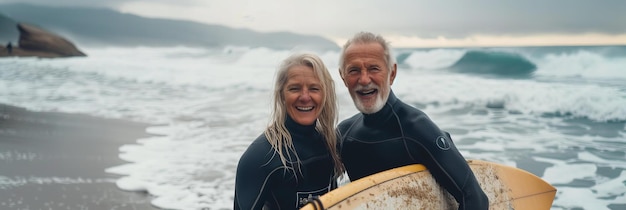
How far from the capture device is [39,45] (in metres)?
28.1

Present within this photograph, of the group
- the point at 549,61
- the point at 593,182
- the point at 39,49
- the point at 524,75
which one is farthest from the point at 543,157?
the point at 39,49

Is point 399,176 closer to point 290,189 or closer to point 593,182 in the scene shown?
point 290,189

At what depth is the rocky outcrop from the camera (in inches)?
1065

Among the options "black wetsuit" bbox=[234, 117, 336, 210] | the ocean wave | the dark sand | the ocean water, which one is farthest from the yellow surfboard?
the ocean wave

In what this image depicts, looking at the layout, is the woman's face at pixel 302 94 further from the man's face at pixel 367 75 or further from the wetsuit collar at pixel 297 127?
the man's face at pixel 367 75

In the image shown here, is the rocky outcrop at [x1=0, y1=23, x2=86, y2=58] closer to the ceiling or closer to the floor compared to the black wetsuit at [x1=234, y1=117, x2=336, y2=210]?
A: closer to the ceiling

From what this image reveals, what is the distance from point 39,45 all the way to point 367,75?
30.5 m

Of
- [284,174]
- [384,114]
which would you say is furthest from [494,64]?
[284,174]

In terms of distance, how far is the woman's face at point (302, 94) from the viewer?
86.4 inches

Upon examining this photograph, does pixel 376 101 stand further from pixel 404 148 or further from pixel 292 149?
pixel 292 149

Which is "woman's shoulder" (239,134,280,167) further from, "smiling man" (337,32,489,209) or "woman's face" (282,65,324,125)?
"smiling man" (337,32,489,209)

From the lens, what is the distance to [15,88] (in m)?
14.3

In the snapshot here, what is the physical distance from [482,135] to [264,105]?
582 cm

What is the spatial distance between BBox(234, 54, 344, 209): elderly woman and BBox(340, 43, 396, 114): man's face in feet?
0.37
